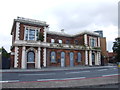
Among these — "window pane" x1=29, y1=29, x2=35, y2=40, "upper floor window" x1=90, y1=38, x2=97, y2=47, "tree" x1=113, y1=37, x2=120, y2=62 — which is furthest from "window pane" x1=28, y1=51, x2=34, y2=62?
"tree" x1=113, y1=37, x2=120, y2=62

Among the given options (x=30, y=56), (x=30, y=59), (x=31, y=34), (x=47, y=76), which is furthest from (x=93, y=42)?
(x=47, y=76)

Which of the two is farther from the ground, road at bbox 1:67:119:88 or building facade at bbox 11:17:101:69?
building facade at bbox 11:17:101:69

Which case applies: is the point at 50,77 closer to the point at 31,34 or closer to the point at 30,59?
the point at 30,59

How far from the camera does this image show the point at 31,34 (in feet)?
67.4

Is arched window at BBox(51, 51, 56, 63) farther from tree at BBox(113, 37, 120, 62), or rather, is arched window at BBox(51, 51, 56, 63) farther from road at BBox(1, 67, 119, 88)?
tree at BBox(113, 37, 120, 62)

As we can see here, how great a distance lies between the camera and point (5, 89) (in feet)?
17.7

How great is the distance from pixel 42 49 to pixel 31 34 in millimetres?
3789

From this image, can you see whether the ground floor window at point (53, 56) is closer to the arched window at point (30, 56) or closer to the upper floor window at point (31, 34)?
the arched window at point (30, 56)

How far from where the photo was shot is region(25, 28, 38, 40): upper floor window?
2017cm

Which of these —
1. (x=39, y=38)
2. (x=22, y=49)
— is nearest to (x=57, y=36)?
(x=39, y=38)

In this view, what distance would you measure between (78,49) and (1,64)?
1648 cm

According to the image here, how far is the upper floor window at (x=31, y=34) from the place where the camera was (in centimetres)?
2017

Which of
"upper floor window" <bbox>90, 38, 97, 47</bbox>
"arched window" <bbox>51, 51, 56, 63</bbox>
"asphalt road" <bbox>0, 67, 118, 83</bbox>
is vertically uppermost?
"upper floor window" <bbox>90, 38, 97, 47</bbox>

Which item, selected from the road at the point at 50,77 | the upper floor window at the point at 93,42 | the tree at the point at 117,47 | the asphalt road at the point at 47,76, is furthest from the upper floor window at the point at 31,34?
the tree at the point at 117,47
